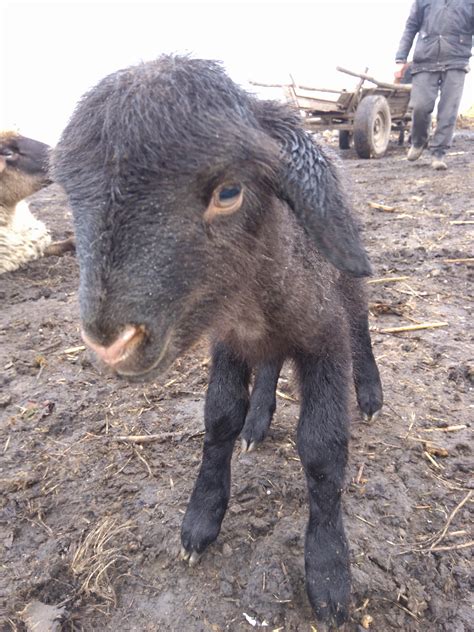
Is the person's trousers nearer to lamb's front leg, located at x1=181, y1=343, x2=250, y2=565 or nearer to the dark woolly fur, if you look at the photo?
the dark woolly fur

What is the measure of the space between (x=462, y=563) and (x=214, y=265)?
70.3 inches

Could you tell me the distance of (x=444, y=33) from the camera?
8.51 m

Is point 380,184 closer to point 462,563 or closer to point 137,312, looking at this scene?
point 462,563

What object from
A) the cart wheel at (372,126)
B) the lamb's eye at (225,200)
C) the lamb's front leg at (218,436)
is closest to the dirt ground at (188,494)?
the lamb's front leg at (218,436)

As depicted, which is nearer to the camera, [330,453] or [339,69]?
[330,453]

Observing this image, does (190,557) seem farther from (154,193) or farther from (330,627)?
(154,193)

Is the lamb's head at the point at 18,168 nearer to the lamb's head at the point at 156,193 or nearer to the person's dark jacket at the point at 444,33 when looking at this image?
the lamb's head at the point at 156,193

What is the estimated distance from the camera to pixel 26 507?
2.69 metres

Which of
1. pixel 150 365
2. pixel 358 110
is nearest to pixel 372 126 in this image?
pixel 358 110

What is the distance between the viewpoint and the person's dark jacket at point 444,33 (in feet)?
27.8

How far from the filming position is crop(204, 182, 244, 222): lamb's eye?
1.63 m

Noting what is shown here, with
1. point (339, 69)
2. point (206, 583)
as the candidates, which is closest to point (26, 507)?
point (206, 583)

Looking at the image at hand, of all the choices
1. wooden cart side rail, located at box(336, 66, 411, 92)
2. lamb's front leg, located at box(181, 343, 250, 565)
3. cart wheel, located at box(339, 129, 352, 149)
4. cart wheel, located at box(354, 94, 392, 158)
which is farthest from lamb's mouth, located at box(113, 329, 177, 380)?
cart wheel, located at box(339, 129, 352, 149)

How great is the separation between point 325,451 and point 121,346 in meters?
1.15
